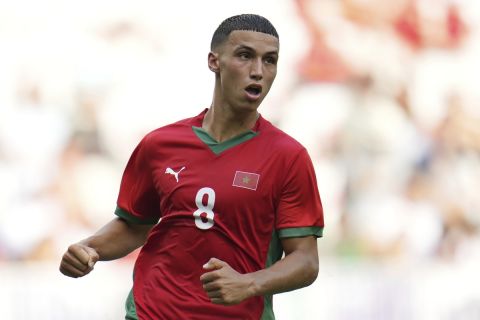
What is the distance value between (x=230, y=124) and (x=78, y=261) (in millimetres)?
809

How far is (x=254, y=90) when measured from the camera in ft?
16.3

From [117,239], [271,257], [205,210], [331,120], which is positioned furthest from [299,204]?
[331,120]

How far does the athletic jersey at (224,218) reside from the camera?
4828 millimetres

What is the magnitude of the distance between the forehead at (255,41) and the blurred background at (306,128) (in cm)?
352

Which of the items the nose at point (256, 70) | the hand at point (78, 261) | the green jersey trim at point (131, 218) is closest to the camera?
the hand at point (78, 261)

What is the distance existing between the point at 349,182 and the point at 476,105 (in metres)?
1.10

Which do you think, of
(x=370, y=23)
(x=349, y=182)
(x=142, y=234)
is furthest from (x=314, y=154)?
(x=142, y=234)

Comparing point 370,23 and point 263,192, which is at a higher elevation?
point 370,23

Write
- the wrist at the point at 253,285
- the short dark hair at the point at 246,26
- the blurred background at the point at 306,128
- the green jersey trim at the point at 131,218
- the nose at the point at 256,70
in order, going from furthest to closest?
the blurred background at the point at 306,128 < the green jersey trim at the point at 131,218 < the short dark hair at the point at 246,26 < the nose at the point at 256,70 < the wrist at the point at 253,285

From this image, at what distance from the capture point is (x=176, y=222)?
493 centimetres

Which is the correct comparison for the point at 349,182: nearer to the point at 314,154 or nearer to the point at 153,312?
the point at 314,154

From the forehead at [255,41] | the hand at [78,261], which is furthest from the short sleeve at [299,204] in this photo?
the hand at [78,261]

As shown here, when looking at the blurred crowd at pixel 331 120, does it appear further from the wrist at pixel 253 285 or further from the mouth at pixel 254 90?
the wrist at pixel 253 285

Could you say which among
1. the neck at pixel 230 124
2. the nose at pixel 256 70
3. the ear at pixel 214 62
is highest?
the ear at pixel 214 62
